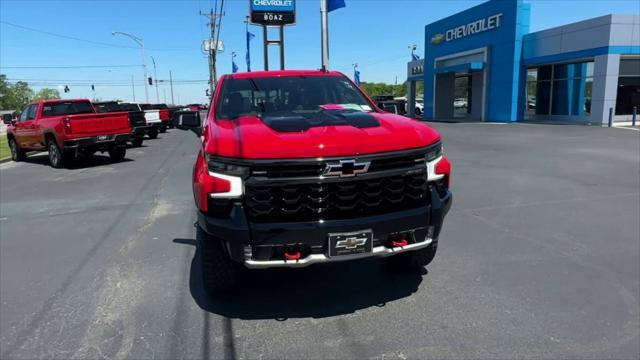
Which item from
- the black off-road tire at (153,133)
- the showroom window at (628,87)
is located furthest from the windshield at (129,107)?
the showroom window at (628,87)

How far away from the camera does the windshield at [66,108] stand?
13891mm

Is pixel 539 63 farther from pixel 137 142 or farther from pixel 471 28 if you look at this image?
pixel 137 142

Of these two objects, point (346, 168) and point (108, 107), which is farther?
point (108, 107)

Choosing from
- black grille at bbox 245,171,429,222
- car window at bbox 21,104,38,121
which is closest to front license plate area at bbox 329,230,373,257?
black grille at bbox 245,171,429,222

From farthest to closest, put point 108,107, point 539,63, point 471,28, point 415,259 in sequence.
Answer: point 471,28, point 539,63, point 108,107, point 415,259

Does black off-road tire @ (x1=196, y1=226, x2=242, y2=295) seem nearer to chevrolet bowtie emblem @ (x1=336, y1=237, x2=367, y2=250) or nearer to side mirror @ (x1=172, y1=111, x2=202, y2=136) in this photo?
chevrolet bowtie emblem @ (x1=336, y1=237, x2=367, y2=250)

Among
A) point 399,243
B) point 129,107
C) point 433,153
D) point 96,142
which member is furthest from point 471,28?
point 399,243

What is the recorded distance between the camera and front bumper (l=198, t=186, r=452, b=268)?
3.07 m

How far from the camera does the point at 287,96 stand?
4699 millimetres

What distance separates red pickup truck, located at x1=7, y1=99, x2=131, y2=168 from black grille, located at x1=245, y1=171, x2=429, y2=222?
11159 mm

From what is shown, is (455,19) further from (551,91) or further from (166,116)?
(166,116)

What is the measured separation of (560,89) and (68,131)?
26.7 meters

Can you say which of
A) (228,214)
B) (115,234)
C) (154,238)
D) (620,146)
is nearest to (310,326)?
(228,214)

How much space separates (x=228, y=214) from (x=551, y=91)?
30.2m
